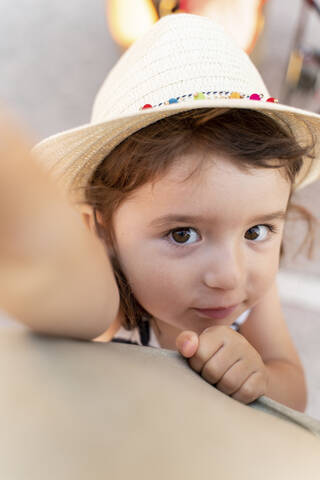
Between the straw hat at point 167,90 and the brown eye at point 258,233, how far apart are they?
11 centimetres

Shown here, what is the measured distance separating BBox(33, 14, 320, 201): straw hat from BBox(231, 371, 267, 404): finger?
236 mm

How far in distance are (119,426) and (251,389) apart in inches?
6.3

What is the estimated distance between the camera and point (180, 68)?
20.6 inches

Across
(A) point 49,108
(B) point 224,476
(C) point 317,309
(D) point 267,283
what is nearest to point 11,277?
(B) point 224,476

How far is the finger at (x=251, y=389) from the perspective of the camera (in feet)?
1.17

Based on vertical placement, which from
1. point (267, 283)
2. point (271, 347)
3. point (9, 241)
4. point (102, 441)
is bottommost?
point (271, 347)

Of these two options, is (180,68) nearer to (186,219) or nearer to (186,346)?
(186,219)

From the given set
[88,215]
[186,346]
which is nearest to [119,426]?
[186,346]

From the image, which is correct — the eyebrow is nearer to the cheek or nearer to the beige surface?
the cheek

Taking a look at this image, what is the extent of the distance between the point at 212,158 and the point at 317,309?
71cm

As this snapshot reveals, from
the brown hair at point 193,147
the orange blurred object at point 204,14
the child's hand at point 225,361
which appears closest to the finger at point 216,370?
the child's hand at point 225,361

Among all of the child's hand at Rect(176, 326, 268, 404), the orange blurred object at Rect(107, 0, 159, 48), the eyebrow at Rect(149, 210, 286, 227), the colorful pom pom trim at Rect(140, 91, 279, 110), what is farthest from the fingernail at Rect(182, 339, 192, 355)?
the orange blurred object at Rect(107, 0, 159, 48)

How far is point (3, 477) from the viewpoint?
22 cm

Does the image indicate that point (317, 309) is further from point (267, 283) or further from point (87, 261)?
point (87, 261)
